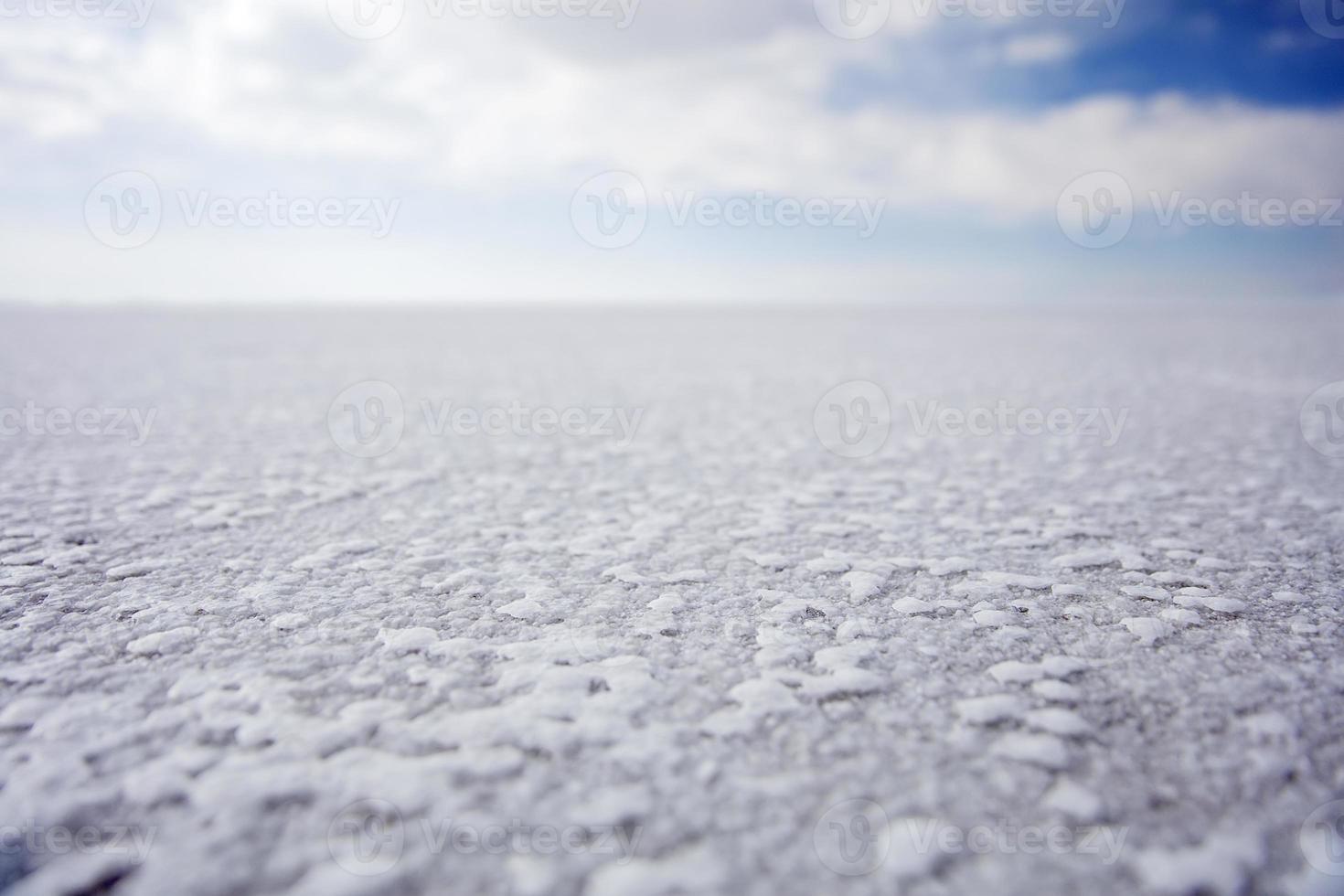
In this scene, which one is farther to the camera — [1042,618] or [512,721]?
[1042,618]

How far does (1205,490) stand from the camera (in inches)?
→ 204

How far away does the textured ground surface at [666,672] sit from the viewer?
169 cm

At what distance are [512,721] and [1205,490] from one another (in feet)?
18.0

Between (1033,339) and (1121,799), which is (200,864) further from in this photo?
(1033,339)

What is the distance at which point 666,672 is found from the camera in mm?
2531

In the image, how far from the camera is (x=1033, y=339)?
26.2 metres

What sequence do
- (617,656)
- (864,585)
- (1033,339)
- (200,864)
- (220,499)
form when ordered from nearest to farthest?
(200,864), (617,656), (864,585), (220,499), (1033,339)

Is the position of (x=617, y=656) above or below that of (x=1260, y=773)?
above

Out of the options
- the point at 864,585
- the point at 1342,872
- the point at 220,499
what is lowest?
the point at 1342,872

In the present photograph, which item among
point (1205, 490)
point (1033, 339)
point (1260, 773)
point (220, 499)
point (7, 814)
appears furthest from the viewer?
point (1033, 339)

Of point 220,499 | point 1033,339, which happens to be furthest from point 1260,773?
point 1033,339

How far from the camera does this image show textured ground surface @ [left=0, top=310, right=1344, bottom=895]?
→ 169 centimetres

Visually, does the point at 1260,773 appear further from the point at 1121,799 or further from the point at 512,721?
the point at 512,721

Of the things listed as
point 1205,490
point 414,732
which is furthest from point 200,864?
point 1205,490
